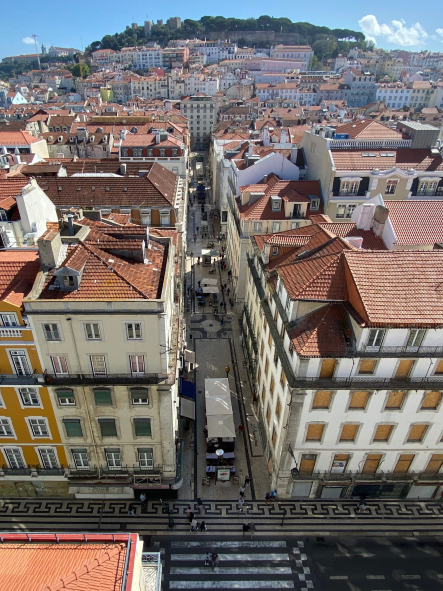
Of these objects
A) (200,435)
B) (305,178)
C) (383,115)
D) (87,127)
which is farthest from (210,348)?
(383,115)

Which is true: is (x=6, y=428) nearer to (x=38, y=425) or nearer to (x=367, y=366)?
(x=38, y=425)

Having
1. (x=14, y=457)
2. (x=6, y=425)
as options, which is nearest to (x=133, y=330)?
(x=6, y=425)

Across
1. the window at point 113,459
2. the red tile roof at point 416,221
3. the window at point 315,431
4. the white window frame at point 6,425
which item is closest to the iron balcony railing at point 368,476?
the window at point 315,431

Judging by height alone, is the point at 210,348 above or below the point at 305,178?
below

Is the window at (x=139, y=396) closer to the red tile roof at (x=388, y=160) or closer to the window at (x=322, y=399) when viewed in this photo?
the window at (x=322, y=399)

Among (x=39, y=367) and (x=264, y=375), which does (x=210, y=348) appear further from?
(x=39, y=367)

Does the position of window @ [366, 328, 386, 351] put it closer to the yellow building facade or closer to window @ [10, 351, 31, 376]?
the yellow building facade

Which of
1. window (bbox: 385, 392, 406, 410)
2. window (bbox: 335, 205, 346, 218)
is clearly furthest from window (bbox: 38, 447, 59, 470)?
window (bbox: 335, 205, 346, 218)
